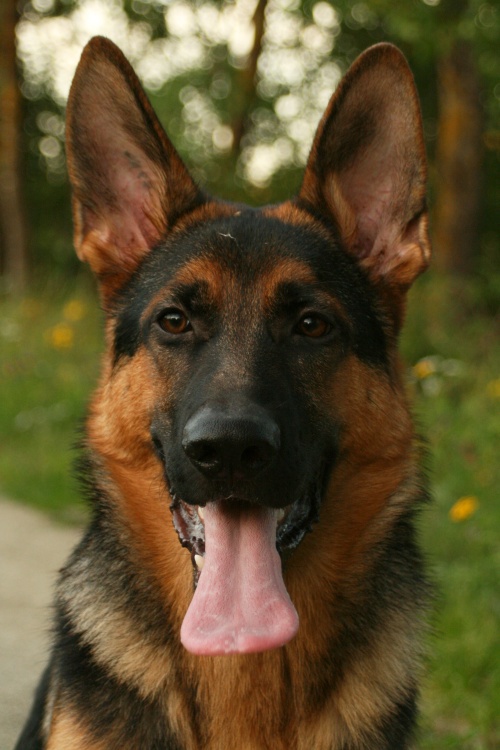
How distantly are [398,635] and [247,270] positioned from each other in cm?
144

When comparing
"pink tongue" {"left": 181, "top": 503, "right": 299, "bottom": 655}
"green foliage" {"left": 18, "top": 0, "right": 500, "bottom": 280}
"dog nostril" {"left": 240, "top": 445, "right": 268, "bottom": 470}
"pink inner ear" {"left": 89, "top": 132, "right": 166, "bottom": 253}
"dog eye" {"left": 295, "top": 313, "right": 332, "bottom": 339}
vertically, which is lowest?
"green foliage" {"left": 18, "top": 0, "right": 500, "bottom": 280}

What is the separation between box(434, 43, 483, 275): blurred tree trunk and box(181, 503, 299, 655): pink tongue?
9548mm

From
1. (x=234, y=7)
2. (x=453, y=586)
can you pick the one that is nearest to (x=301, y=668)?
(x=453, y=586)

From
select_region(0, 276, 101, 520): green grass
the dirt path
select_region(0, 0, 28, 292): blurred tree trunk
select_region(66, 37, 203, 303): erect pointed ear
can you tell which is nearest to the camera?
select_region(66, 37, 203, 303): erect pointed ear

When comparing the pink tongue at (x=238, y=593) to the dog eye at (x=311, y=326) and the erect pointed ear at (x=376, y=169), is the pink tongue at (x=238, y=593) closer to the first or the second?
the dog eye at (x=311, y=326)

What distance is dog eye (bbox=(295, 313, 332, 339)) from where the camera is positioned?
3.18 meters

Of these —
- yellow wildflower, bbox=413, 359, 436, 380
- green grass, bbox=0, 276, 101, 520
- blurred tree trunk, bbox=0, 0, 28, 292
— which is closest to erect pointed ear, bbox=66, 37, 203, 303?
green grass, bbox=0, 276, 101, 520

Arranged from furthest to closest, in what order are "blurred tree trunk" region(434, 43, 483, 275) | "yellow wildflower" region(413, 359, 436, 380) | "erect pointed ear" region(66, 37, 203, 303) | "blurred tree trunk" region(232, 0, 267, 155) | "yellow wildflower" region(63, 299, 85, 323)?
"blurred tree trunk" region(232, 0, 267, 155), "blurred tree trunk" region(434, 43, 483, 275), "yellow wildflower" region(63, 299, 85, 323), "yellow wildflower" region(413, 359, 436, 380), "erect pointed ear" region(66, 37, 203, 303)

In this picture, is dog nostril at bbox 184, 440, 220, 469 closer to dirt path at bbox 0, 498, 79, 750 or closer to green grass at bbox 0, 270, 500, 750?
green grass at bbox 0, 270, 500, 750

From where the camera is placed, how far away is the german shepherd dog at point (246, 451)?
9.29ft

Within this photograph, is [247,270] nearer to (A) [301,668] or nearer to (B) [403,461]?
(B) [403,461]

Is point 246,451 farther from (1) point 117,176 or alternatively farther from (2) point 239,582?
(1) point 117,176

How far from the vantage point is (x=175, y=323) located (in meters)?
3.21

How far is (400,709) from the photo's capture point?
10.1 ft
